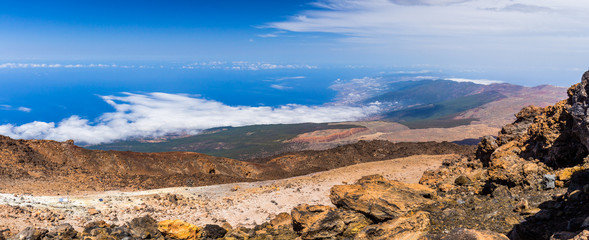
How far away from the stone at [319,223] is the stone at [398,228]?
89cm

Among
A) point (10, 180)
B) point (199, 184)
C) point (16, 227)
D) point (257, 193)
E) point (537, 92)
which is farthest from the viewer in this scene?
point (537, 92)

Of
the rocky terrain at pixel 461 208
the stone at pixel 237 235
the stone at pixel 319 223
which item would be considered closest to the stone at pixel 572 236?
the rocky terrain at pixel 461 208

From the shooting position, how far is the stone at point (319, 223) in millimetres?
9641

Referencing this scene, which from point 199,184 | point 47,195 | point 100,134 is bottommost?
point 100,134

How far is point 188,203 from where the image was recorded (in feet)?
55.1

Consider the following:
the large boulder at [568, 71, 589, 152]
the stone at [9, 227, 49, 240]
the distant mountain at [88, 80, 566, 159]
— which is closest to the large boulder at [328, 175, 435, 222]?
the large boulder at [568, 71, 589, 152]

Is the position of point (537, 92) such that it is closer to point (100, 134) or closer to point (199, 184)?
point (199, 184)

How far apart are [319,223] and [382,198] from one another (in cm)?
201

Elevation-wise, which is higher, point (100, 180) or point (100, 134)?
point (100, 180)

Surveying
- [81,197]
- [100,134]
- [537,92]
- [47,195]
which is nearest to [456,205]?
[81,197]

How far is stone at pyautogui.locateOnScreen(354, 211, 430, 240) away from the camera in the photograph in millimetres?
7926

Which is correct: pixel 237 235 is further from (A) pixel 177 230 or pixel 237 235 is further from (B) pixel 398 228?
(B) pixel 398 228

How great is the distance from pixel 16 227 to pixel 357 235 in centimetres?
1101

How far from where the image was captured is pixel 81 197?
15.5 metres
